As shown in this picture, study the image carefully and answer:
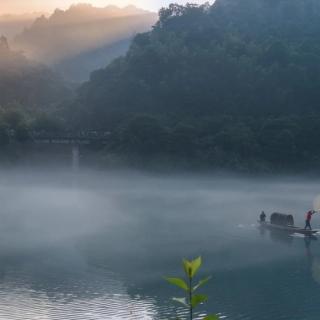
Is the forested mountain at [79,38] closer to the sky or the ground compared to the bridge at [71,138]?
closer to the sky

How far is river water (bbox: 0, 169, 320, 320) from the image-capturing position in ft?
61.8

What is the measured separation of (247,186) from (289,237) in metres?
24.5

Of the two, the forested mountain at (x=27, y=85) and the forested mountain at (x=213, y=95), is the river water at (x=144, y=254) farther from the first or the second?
the forested mountain at (x=27, y=85)

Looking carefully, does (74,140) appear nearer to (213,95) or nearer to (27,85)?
(213,95)

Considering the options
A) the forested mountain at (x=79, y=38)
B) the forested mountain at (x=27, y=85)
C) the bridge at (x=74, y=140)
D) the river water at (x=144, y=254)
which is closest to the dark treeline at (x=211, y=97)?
the bridge at (x=74, y=140)

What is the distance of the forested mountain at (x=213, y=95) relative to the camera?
57906 millimetres

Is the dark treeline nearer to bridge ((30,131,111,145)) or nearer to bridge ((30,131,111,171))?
bridge ((30,131,111,145))

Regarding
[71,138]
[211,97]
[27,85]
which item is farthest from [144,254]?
[27,85]

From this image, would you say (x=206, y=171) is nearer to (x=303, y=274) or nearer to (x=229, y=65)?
(x=229, y=65)

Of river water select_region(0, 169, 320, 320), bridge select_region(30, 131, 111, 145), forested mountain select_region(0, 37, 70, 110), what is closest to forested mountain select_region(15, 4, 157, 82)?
forested mountain select_region(0, 37, 70, 110)

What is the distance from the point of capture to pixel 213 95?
6675 centimetres

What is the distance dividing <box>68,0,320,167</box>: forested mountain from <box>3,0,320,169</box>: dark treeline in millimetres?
98

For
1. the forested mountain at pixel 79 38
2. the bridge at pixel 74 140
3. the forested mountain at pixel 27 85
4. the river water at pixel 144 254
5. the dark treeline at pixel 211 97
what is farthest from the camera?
the forested mountain at pixel 79 38

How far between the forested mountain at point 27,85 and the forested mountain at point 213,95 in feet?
42.2
